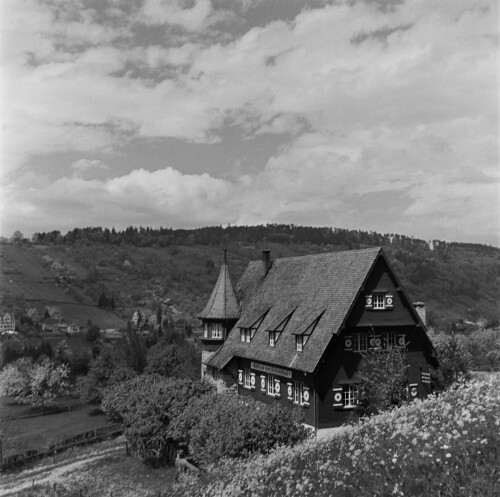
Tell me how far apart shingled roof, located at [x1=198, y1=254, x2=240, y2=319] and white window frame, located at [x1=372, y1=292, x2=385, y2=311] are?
1531 centimetres

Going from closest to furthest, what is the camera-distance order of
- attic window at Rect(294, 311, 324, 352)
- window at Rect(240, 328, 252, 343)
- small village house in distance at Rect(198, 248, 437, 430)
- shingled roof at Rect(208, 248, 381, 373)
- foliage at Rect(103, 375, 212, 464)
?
small village house in distance at Rect(198, 248, 437, 430) < foliage at Rect(103, 375, 212, 464) < shingled roof at Rect(208, 248, 381, 373) < attic window at Rect(294, 311, 324, 352) < window at Rect(240, 328, 252, 343)

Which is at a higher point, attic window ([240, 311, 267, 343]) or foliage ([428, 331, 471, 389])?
attic window ([240, 311, 267, 343])

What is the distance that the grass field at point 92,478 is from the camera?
110 feet

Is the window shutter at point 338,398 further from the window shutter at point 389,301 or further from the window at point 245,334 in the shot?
the window at point 245,334

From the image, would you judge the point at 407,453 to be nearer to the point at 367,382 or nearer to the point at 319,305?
the point at 367,382

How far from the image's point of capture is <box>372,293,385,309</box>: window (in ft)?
126

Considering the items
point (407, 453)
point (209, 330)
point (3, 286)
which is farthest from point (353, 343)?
point (3, 286)

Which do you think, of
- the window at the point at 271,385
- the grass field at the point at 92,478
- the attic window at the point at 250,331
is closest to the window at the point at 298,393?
the window at the point at 271,385

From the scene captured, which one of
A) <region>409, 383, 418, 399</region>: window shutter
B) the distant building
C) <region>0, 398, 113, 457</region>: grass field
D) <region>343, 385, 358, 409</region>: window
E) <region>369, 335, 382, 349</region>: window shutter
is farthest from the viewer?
the distant building

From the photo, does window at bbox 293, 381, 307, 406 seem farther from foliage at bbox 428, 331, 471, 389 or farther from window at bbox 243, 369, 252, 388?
foliage at bbox 428, 331, 471, 389

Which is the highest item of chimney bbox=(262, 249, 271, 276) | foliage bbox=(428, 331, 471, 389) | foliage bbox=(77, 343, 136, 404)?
chimney bbox=(262, 249, 271, 276)

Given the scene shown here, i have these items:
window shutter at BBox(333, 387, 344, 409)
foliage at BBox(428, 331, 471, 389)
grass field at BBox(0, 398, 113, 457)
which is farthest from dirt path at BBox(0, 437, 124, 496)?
foliage at BBox(428, 331, 471, 389)

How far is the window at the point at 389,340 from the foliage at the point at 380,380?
45.5 inches

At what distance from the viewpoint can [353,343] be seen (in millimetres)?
37281
